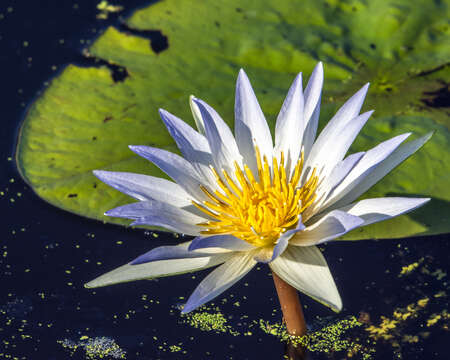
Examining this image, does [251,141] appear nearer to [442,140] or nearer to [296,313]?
[296,313]

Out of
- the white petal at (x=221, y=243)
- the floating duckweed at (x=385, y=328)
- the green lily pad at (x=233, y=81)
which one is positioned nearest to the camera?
the white petal at (x=221, y=243)

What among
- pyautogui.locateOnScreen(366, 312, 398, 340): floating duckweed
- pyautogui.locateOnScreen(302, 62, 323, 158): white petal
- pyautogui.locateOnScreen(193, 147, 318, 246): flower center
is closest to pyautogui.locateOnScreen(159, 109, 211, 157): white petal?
pyautogui.locateOnScreen(193, 147, 318, 246): flower center

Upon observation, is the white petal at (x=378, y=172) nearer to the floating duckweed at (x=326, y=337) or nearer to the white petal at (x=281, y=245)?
the white petal at (x=281, y=245)

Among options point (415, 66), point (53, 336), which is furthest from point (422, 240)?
point (53, 336)

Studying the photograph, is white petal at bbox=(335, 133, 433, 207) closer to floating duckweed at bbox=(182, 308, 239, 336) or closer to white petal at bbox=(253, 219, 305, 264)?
white petal at bbox=(253, 219, 305, 264)

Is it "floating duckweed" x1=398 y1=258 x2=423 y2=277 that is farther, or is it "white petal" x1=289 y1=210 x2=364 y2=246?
"floating duckweed" x1=398 y1=258 x2=423 y2=277

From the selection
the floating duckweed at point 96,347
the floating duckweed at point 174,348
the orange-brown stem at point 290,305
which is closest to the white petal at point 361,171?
the orange-brown stem at point 290,305
